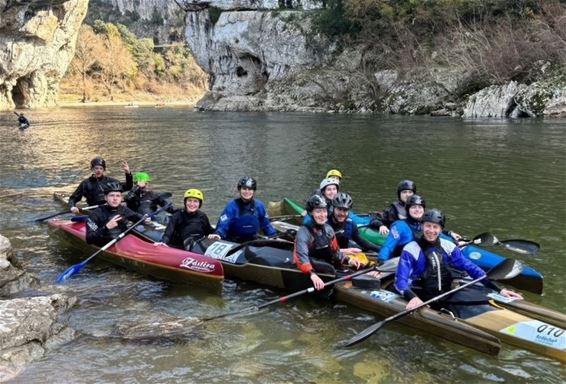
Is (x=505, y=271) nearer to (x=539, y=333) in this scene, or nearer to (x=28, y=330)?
(x=539, y=333)

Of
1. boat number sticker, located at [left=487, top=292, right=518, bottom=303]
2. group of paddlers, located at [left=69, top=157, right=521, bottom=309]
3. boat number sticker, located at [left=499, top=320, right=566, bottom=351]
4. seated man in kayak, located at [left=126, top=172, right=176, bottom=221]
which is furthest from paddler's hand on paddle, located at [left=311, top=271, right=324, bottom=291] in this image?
seated man in kayak, located at [left=126, top=172, right=176, bottom=221]

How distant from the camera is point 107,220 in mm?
9266

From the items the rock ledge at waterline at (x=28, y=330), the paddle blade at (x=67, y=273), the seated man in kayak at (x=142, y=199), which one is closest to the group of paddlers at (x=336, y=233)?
the seated man in kayak at (x=142, y=199)

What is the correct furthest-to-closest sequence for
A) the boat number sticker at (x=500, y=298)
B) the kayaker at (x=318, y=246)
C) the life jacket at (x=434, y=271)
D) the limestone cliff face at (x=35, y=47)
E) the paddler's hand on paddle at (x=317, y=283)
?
the limestone cliff face at (x=35, y=47)
the kayaker at (x=318, y=246)
the paddler's hand on paddle at (x=317, y=283)
the life jacket at (x=434, y=271)
the boat number sticker at (x=500, y=298)

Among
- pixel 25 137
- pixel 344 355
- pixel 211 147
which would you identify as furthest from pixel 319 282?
pixel 25 137

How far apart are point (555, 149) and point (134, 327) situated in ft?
60.0

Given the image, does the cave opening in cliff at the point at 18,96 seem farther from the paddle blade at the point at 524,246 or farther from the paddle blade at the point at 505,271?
the paddle blade at the point at 505,271

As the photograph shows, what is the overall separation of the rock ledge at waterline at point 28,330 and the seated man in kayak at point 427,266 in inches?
151

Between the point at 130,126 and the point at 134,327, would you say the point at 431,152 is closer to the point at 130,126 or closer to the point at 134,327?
the point at 134,327

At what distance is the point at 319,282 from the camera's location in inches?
268

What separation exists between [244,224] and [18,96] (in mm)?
67148

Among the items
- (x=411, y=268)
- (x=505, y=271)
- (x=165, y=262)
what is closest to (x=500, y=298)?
(x=505, y=271)

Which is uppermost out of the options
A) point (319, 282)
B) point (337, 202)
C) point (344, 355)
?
point (337, 202)

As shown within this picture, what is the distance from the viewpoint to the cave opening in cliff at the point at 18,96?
217 ft
